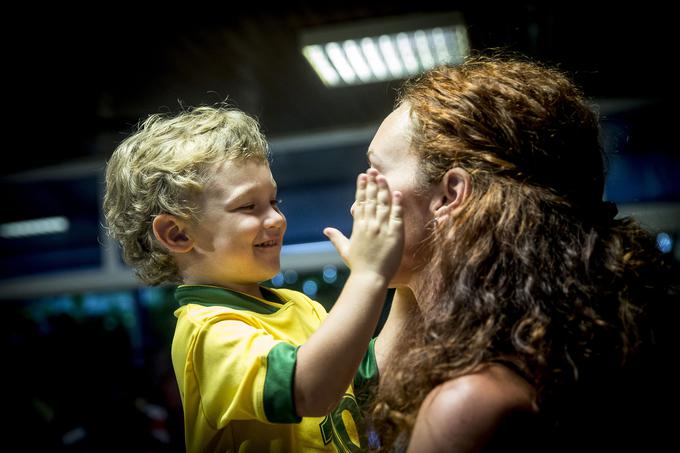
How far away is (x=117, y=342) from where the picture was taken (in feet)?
12.8

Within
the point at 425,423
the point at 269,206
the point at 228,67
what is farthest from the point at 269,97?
the point at 425,423

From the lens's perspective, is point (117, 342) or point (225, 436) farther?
point (117, 342)

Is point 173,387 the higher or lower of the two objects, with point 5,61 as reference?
lower

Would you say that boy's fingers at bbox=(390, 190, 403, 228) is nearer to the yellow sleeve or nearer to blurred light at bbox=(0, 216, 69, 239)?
the yellow sleeve

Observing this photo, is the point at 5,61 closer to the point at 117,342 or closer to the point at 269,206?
the point at 117,342

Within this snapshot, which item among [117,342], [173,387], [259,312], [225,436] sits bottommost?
[173,387]

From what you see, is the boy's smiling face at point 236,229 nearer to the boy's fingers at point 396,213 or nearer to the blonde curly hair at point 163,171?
the blonde curly hair at point 163,171

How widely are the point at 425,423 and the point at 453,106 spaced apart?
0.61m

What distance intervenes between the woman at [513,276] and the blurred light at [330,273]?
108 inches

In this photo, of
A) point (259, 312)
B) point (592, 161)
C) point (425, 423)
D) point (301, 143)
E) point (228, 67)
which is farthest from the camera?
point (301, 143)

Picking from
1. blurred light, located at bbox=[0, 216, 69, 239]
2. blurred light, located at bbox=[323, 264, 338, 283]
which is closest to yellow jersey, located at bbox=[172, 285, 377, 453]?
blurred light, located at bbox=[323, 264, 338, 283]

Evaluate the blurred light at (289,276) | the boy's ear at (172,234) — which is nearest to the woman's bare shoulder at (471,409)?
the boy's ear at (172,234)

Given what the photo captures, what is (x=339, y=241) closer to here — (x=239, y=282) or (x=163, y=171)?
(x=239, y=282)

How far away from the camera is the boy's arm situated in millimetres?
968
